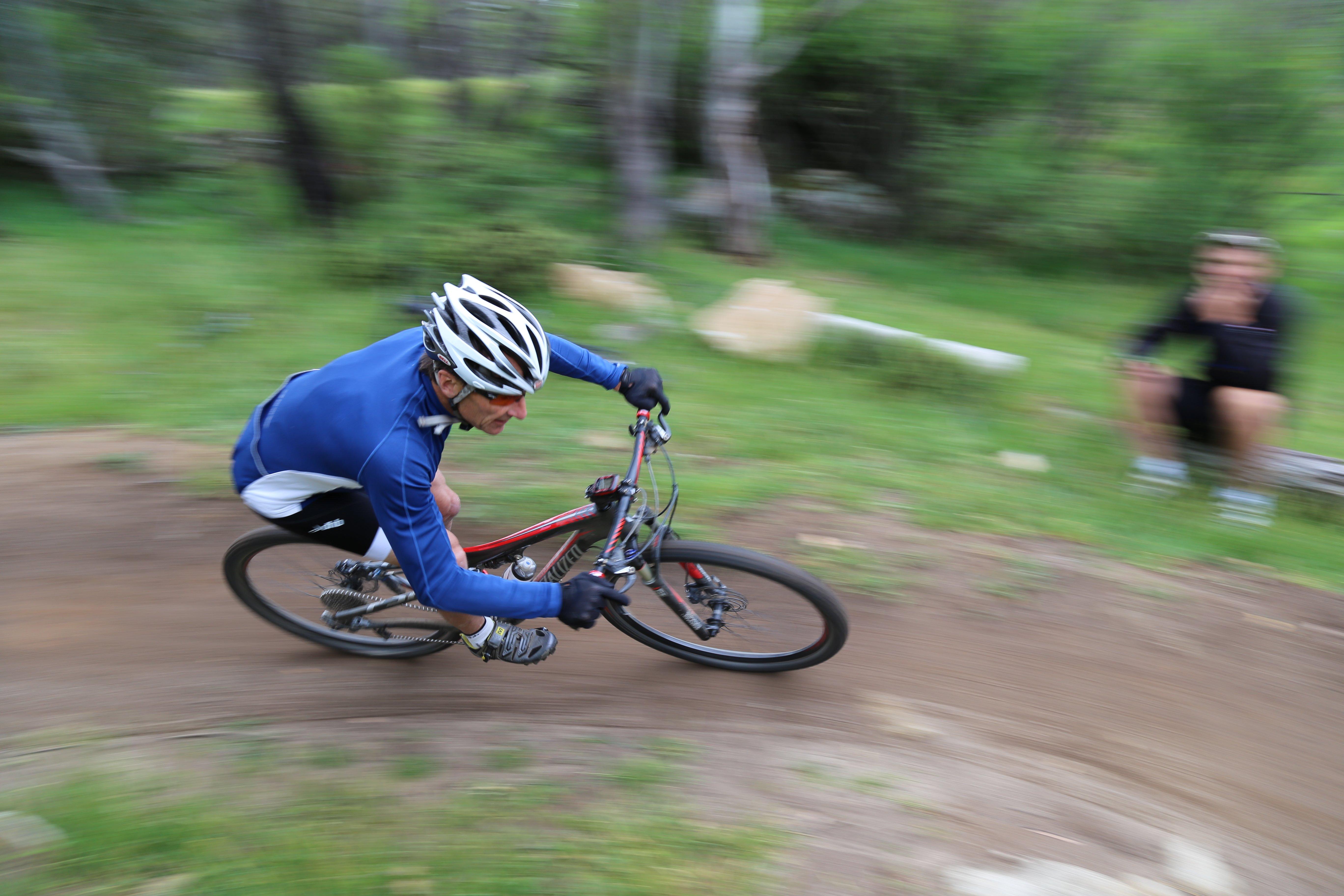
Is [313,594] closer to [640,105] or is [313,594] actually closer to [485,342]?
[485,342]

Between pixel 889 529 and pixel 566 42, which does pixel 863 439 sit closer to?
pixel 889 529

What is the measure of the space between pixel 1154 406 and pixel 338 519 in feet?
17.0

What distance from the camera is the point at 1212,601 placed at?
14.3 feet

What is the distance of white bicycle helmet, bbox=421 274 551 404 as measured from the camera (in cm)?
282

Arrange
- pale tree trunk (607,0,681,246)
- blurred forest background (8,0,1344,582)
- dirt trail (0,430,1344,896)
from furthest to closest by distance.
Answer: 1. pale tree trunk (607,0,681,246)
2. blurred forest background (8,0,1344,582)
3. dirt trail (0,430,1344,896)

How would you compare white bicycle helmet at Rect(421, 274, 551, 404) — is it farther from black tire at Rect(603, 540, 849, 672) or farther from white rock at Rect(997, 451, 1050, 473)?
white rock at Rect(997, 451, 1050, 473)

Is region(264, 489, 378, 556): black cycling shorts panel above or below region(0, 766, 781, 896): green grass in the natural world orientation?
above

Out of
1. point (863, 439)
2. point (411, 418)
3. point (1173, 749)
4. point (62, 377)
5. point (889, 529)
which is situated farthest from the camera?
point (62, 377)

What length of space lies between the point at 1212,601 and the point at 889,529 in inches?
67.1

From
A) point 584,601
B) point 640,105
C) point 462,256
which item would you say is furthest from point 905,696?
point 640,105

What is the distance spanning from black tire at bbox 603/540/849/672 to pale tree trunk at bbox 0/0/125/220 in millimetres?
10143

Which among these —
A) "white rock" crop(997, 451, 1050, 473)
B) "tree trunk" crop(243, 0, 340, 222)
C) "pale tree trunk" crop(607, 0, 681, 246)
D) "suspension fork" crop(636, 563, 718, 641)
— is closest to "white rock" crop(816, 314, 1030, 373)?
"white rock" crop(997, 451, 1050, 473)

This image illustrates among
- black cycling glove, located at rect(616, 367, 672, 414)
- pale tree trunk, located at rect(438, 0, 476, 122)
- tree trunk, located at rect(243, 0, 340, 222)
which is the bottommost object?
black cycling glove, located at rect(616, 367, 672, 414)

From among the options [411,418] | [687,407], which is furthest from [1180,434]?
[411,418]
